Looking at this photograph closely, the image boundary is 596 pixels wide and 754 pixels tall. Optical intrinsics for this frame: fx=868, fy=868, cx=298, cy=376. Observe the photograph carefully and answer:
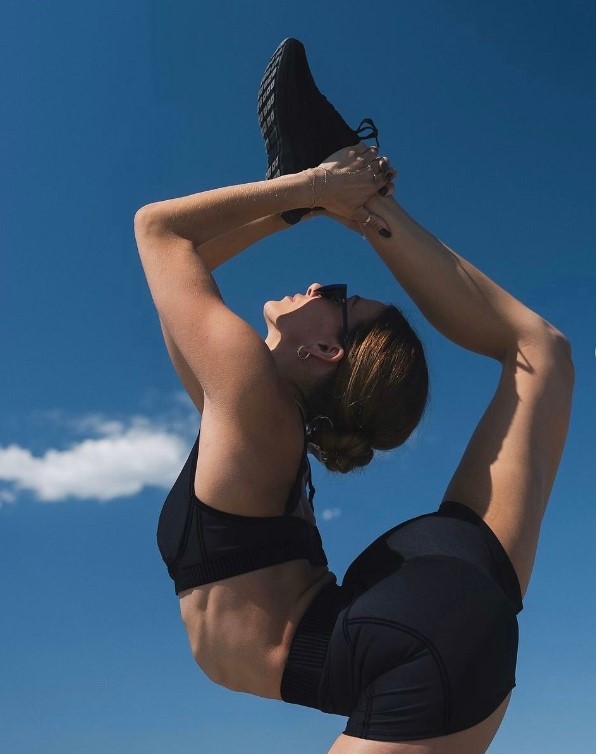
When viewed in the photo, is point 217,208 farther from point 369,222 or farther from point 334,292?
point 369,222

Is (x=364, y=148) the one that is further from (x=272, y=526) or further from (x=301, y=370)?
(x=272, y=526)

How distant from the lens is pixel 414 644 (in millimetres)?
2346

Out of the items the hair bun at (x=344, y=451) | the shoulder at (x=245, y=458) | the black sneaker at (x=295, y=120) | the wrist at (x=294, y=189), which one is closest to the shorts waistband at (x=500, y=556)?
the hair bun at (x=344, y=451)

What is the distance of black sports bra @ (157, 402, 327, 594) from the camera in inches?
103

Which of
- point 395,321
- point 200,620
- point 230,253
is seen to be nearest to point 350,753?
point 200,620

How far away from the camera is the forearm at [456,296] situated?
3158 mm

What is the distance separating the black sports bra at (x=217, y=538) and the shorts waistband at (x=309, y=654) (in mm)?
Answer: 193

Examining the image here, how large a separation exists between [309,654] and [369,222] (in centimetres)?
170

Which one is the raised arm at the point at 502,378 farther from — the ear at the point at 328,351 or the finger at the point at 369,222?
the ear at the point at 328,351

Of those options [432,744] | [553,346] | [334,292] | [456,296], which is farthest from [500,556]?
[334,292]

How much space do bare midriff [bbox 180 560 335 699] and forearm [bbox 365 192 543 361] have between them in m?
1.09

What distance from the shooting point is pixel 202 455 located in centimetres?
265

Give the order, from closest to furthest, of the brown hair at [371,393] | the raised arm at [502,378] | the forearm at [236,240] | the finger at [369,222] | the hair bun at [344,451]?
the raised arm at [502,378] < the brown hair at [371,393] < the hair bun at [344,451] < the finger at [369,222] < the forearm at [236,240]

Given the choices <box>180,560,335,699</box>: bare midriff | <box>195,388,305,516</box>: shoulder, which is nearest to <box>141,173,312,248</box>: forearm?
<box>195,388,305,516</box>: shoulder
